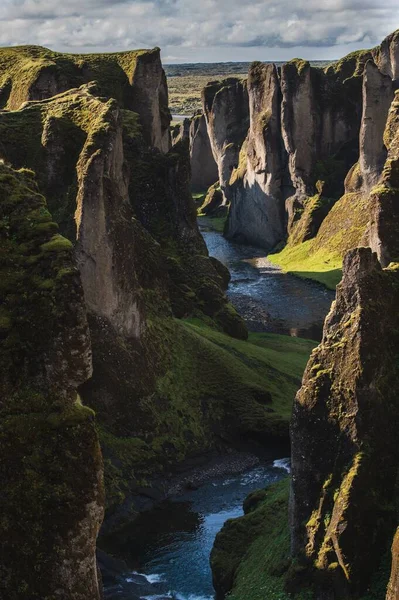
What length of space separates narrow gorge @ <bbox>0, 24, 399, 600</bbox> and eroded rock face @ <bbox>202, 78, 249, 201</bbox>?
5126 centimetres

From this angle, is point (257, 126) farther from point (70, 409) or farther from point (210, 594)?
point (70, 409)

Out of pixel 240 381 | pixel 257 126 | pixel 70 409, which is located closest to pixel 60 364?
pixel 70 409

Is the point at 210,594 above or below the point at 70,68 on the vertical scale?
below

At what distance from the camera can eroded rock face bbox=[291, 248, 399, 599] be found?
35.6m

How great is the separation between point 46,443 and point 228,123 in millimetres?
157664

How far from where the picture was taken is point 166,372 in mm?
66812

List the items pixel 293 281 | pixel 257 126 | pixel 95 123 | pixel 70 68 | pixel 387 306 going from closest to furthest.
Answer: pixel 387 306 → pixel 95 123 → pixel 70 68 → pixel 293 281 → pixel 257 126

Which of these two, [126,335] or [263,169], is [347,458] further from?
[263,169]

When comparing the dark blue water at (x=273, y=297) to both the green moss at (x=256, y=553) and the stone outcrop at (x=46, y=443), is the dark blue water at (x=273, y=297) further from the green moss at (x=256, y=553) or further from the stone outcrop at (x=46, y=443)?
the stone outcrop at (x=46, y=443)

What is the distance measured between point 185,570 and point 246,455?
17190 mm

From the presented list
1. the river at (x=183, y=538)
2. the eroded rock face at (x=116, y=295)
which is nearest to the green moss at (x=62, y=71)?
the eroded rock face at (x=116, y=295)

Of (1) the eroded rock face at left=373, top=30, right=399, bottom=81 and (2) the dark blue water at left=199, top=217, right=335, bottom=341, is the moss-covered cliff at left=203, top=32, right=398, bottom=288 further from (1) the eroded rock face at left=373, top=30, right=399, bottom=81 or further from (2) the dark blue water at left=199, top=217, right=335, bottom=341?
(2) the dark blue water at left=199, top=217, right=335, bottom=341

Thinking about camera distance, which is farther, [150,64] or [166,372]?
[150,64]

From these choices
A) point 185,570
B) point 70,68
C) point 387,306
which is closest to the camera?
point 387,306
